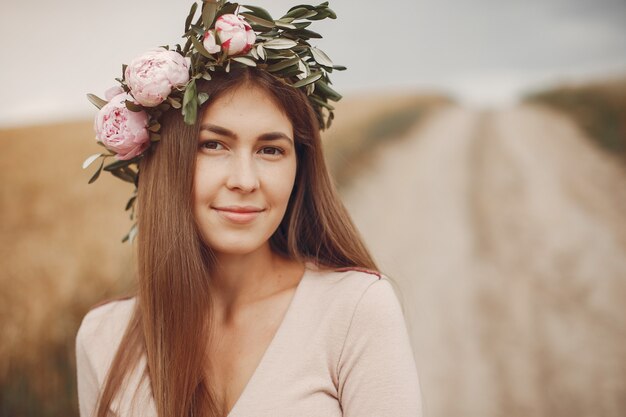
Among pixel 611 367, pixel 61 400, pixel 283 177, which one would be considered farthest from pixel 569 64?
pixel 61 400

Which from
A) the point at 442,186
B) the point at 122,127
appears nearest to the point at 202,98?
the point at 122,127

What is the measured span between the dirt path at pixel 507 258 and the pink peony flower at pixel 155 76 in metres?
2.38

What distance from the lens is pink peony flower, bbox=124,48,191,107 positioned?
1492mm

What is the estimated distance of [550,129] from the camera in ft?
11.8

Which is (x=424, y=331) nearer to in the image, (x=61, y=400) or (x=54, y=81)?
(x=61, y=400)

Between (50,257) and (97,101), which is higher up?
(97,101)

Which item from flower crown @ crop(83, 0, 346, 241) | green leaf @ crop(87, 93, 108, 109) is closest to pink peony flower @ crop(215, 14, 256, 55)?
flower crown @ crop(83, 0, 346, 241)

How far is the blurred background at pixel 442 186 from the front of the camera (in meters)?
2.57

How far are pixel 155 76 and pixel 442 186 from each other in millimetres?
2700

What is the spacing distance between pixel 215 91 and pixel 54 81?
1.42 metres

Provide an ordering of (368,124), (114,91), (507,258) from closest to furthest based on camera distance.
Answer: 1. (114,91)
2. (507,258)
3. (368,124)

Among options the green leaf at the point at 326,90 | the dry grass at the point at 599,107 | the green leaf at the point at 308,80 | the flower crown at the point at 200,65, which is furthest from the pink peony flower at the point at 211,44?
the dry grass at the point at 599,107

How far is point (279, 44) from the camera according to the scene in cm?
157

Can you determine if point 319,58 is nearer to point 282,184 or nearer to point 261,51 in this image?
point 261,51
